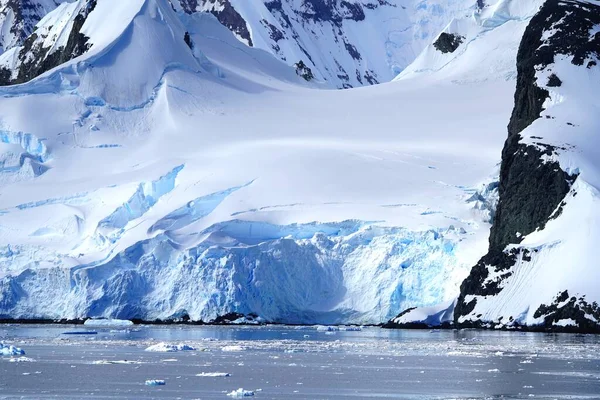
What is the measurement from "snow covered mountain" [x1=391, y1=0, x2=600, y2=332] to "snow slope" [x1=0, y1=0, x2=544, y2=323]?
107 inches

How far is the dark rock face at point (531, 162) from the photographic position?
47.9 m

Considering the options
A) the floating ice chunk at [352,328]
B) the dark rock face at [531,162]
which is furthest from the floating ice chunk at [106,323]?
the dark rock face at [531,162]

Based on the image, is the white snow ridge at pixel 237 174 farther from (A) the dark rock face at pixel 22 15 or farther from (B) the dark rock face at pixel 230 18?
(B) the dark rock face at pixel 230 18

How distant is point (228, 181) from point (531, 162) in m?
14.2

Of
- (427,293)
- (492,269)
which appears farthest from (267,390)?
(427,293)

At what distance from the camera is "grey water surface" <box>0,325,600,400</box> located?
25.0 m

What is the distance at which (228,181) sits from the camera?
194ft

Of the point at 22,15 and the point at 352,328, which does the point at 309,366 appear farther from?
the point at 22,15

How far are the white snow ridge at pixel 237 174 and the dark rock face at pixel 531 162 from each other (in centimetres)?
68

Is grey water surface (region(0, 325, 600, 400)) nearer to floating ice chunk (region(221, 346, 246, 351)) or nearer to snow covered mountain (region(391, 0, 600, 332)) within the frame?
floating ice chunk (region(221, 346, 246, 351))

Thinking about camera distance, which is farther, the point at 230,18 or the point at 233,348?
the point at 230,18

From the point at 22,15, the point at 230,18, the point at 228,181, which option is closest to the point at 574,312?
the point at 228,181

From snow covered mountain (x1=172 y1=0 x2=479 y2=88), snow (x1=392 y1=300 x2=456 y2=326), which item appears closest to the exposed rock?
snow (x1=392 y1=300 x2=456 y2=326)

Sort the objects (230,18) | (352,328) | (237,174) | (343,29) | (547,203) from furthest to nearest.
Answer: (343,29), (230,18), (237,174), (547,203), (352,328)
